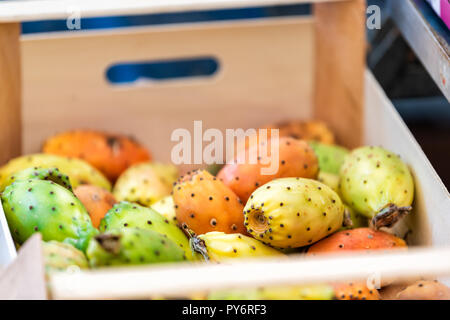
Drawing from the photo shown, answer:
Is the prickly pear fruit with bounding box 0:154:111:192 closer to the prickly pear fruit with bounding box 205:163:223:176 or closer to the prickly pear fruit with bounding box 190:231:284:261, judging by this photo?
the prickly pear fruit with bounding box 205:163:223:176

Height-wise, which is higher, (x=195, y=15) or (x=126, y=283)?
(x=195, y=15)

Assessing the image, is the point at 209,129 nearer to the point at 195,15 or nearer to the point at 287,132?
the point at 287,132

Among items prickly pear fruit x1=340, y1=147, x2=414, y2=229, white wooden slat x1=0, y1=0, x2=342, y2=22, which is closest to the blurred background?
prickly pear fruit x1=340, y1=147, x2=414, y2=229

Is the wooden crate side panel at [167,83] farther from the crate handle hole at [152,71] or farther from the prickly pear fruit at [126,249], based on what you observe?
the prickly pear fruit at [126,249]
